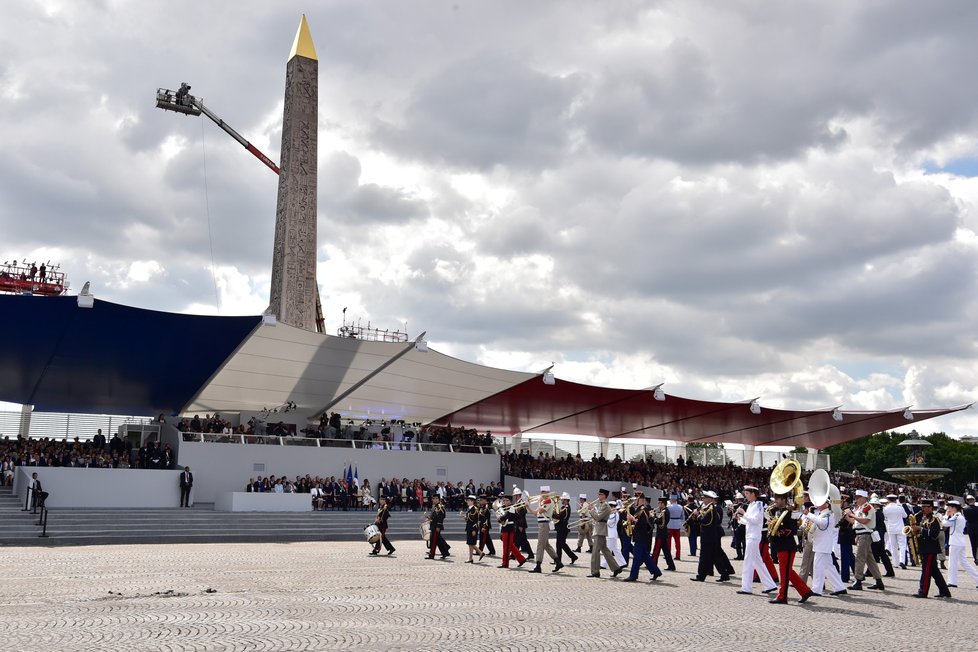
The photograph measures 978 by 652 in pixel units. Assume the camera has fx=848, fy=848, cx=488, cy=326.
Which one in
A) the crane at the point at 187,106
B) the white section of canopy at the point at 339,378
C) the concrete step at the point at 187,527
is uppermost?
the crane at the point at 187,106

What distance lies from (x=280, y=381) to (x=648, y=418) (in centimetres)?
1899

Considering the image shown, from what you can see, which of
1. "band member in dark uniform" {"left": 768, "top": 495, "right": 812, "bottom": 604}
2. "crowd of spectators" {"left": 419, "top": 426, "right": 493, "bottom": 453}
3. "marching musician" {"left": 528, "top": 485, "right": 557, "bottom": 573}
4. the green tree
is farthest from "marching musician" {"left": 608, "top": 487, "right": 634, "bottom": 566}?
the green tree

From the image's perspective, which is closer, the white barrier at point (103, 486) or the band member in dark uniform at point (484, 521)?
the band member in dark uniform at point (484, 521)

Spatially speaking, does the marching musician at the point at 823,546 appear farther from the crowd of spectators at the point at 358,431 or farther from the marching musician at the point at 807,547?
the crowd of spectators at the point at 358,431

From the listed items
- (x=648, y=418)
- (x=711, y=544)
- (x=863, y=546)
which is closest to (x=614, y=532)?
(x=711, y=544)

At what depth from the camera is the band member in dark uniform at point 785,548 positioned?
1059 centimetres

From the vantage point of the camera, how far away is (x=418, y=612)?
905 centimetres

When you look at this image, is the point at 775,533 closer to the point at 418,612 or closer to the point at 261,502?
the point at 418,612

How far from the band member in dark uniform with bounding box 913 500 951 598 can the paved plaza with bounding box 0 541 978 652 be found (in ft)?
1.21

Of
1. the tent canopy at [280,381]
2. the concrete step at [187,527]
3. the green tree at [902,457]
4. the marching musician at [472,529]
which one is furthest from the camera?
the green tree at [902,457]

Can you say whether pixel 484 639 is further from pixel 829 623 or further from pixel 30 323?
pixel 30 323

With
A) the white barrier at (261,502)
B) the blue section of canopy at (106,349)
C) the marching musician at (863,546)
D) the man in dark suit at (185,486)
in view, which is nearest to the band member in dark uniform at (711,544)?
the marching musician at (863,546)

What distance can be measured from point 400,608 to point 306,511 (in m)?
17.4

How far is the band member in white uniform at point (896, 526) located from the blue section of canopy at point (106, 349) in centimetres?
1613
